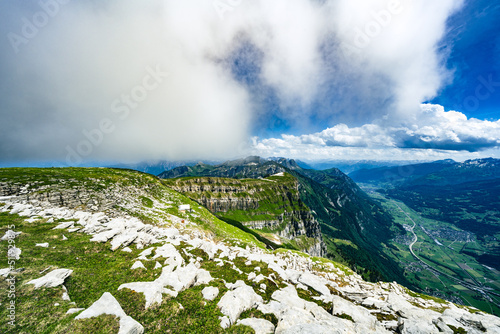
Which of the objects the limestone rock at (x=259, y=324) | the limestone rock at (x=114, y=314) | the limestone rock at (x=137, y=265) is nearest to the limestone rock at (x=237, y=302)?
the limestone rock at (x=259, y=324)

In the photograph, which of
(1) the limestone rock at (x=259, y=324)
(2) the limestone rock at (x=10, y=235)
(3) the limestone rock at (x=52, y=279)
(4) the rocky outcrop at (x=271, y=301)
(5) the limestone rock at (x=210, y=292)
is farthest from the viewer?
(2) the limestone rock at (x=10, y=235)

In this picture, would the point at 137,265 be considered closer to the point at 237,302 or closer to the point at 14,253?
the point at 14,253

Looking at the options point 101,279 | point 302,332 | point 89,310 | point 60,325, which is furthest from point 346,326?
point 101,279

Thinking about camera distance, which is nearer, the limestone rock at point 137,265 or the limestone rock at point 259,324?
the limestone rock at point 259,324

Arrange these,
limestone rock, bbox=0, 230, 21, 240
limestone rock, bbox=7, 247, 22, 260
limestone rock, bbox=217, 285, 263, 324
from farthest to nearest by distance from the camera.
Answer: limestone rock, bbox=0, 230, 21, 240 < limestone rock, bbox=7, 247, 22, 260 < limestone rock, bbox=217, 285, 263, 324

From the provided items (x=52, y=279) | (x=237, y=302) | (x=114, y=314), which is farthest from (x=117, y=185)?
(x=237, y=302)

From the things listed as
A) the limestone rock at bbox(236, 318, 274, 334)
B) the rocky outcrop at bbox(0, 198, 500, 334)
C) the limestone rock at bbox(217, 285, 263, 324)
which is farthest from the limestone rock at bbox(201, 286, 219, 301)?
the limestone rock at bbox(236, 318, 274, 334)

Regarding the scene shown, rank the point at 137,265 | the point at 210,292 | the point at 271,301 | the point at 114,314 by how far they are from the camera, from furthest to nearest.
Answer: the point at 137,265 < the point at 271,301 < the point at 210,292 < the point at 114,314

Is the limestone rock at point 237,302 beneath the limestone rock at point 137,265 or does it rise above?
beneath

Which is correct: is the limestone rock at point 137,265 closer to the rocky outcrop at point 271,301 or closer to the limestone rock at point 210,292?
the rocky outcrop at point 271,301

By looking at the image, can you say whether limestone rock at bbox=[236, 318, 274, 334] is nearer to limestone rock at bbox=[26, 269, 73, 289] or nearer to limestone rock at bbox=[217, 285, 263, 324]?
limestone rock at bbox=[217, 285, 263, 324]

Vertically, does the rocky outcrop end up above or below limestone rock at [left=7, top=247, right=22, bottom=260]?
below

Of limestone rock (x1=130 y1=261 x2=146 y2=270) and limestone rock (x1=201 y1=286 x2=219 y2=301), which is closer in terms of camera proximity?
limestone rock (x1=201 y1=286 x2=219 y2=301)

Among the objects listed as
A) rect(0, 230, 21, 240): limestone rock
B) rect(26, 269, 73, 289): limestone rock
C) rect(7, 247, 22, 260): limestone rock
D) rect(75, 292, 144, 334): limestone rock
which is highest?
rect(0, 230, 21, 240): limestone rock
